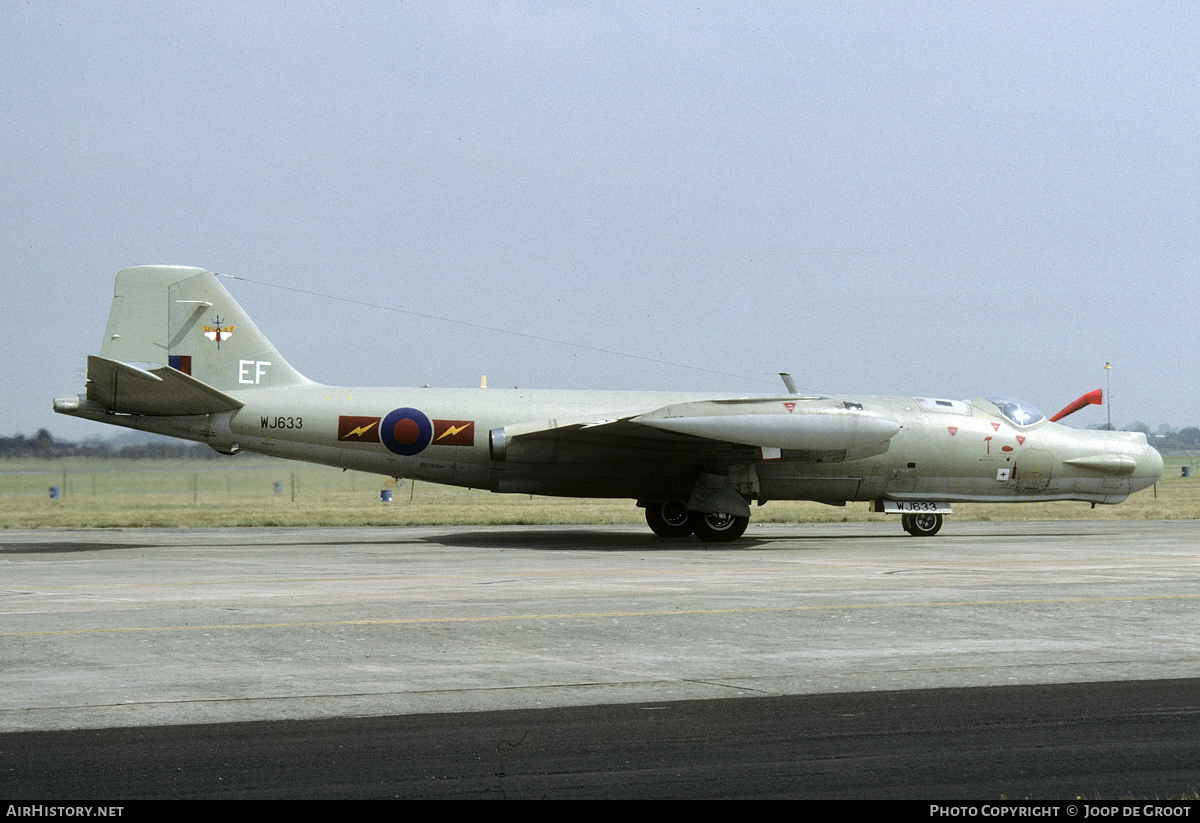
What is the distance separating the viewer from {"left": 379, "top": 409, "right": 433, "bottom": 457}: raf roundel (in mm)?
22766

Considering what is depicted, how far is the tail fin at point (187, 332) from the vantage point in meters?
22.7

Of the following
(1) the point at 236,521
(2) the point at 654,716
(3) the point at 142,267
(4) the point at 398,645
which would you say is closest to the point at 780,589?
(4) the point at 398,645

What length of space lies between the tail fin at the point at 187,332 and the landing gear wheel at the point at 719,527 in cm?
930

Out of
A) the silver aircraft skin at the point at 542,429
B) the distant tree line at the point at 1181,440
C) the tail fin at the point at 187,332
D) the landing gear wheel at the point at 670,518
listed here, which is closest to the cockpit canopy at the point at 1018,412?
the silver aircraft skin at the point at 542,429

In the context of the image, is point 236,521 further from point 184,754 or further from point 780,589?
point 184,754

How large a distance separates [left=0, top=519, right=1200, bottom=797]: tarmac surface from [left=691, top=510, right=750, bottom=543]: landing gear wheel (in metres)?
Answer: 4.15

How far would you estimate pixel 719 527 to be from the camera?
24.1 meters

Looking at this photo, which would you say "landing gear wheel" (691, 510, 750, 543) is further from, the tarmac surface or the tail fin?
the tail fin

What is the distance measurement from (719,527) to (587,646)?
1431 cm

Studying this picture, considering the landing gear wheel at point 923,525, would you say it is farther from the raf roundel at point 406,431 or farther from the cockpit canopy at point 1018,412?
the raf roundel at point 406,431

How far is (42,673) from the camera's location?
863cm

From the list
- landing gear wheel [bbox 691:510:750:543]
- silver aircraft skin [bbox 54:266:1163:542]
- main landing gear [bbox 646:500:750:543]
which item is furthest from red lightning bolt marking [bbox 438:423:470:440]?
landing gear wheel [bbox 691:510:750:543]

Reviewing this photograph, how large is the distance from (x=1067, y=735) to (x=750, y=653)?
11.4 ft

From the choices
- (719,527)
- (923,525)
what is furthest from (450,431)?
(923,525)
